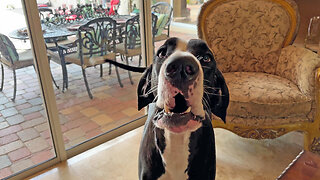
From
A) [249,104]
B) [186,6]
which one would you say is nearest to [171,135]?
[249,104]

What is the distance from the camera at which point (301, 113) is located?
172 cm


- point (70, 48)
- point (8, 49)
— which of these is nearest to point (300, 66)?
point (70, 48)

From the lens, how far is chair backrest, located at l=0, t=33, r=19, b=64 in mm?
1738

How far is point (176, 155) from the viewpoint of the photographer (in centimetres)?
84

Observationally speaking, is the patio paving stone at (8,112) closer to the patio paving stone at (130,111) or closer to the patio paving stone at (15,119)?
the patio paving stone at (15,119)

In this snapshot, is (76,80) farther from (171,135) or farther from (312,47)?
(312,47)

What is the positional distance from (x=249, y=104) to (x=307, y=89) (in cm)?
39

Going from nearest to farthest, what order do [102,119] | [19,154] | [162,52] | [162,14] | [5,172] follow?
[162,52] < [5,172] < [19,154] < [102,119] < [162,14]

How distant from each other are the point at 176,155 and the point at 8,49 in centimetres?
155

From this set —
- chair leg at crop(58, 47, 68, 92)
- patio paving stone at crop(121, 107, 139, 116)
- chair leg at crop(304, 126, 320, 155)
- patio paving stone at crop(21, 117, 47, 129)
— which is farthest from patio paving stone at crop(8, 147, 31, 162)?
chair leg at crop(304, 126, 320, 155)

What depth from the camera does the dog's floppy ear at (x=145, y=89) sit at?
1.01 metres

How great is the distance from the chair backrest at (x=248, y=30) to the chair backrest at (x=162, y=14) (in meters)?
0.69

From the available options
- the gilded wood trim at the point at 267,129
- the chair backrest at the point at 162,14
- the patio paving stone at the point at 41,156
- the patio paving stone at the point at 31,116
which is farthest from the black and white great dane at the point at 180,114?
the chair backrest at the point at 162,14

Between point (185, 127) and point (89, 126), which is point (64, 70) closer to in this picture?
point (89, 126)
